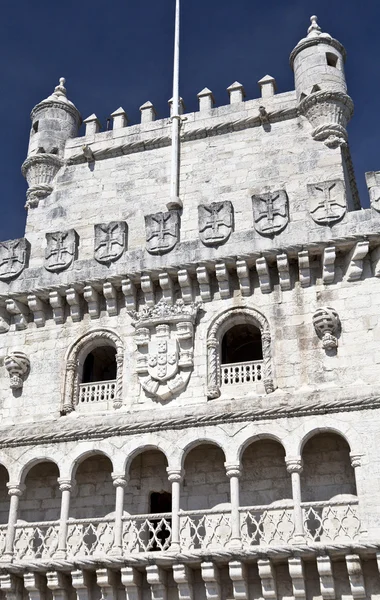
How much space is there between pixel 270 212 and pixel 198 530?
754 cm

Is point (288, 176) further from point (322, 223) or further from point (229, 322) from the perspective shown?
point (229, 322)

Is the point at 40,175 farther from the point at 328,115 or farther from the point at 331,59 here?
the point at 331,59

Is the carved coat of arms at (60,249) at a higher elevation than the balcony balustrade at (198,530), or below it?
higher

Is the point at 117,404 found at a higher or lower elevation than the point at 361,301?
lower

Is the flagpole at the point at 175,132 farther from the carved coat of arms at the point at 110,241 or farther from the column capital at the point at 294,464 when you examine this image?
the column capital at the point at 294,464

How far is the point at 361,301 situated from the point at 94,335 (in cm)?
651

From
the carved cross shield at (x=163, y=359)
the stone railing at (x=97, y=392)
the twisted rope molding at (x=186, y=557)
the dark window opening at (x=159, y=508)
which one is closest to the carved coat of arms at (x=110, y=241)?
the carved cross shield at (x=163, y=359)

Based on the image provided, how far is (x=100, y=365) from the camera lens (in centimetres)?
2275

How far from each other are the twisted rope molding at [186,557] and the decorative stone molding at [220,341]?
3491mm

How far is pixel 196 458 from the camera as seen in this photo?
18.9 meters

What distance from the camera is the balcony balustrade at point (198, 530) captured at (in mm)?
16750

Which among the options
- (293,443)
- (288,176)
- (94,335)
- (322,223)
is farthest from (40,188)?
(293,443)

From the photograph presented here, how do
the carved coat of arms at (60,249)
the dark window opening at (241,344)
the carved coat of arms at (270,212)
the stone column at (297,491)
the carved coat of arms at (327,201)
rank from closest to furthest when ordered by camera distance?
the stone column at (297,491), the carved coat of arms at (327,201), the carved coat of arms at (270,212), the carved coat of arms at (60,249), the dark window opening at (241,344)

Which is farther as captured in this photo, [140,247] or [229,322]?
[140,247]
